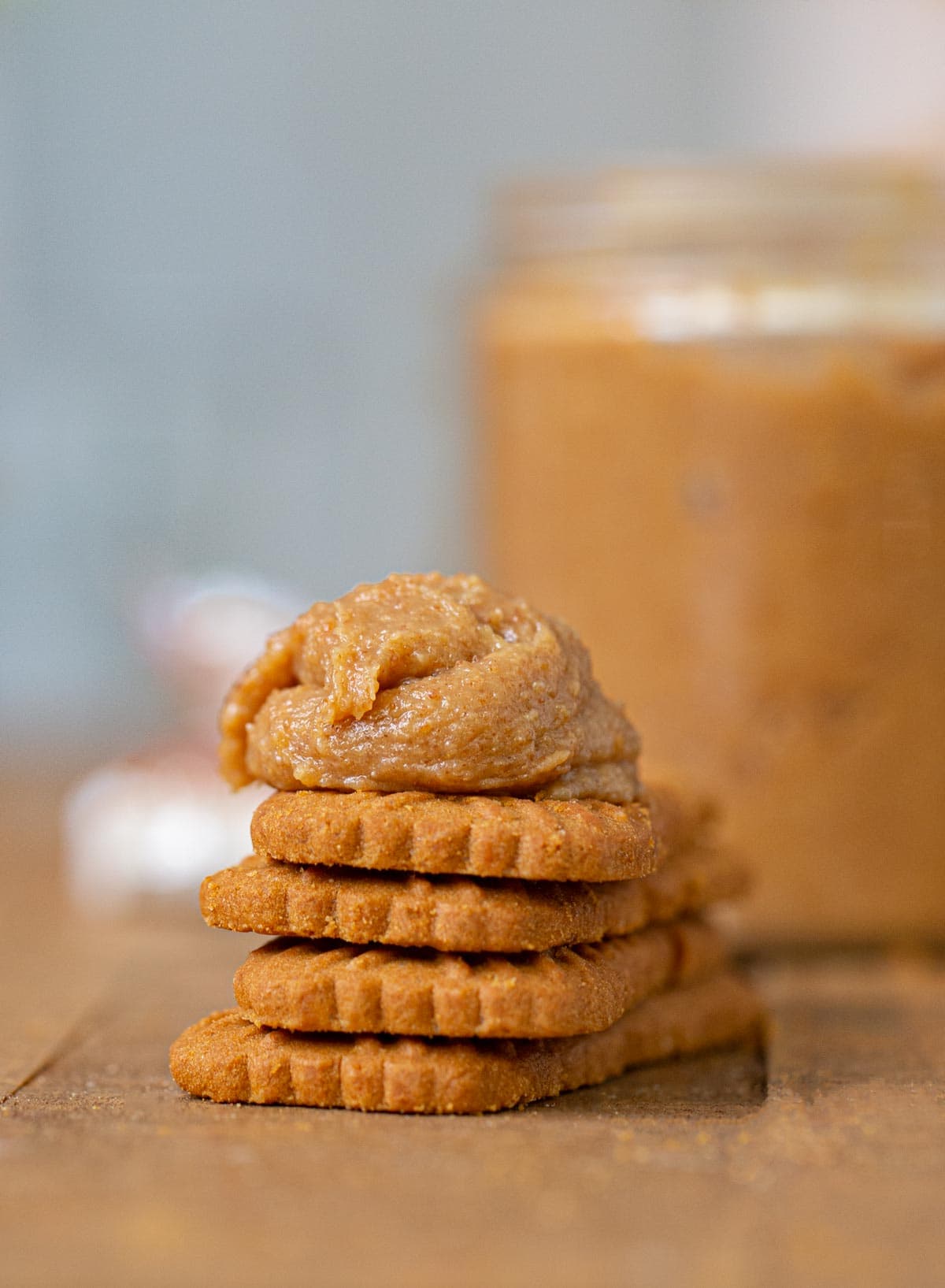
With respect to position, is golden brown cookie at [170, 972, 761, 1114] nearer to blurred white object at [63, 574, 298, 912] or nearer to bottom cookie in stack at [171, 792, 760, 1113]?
bottom cookie in stack at [171, 792, 760, 1113]

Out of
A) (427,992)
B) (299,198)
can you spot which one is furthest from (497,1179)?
(299,198)

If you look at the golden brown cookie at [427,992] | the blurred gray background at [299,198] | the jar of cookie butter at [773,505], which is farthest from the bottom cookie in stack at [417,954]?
the blurred gray background at [299,198]

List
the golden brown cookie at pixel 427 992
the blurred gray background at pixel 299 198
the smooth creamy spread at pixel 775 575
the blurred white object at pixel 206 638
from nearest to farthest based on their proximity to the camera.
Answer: the golden brown cookie at pixel 427 992, the smooth creamy spread at pixel 775 575, the blurred white object at pixel 206 638, the blurred gray background at pixel 299 198

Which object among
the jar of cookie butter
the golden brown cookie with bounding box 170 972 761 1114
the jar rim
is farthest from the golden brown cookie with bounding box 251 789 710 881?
the jar rim

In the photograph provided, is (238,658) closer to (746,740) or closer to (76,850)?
(76,850)

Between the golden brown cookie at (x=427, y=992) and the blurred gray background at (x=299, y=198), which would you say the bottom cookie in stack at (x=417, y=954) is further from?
the blurred gray background at (x=299, y=198)

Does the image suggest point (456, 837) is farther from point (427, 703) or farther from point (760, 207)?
point (760, 207)
